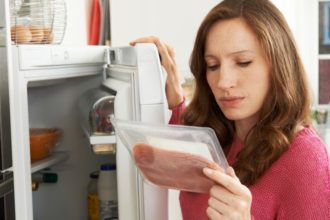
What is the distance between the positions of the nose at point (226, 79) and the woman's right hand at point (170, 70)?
0.30 metres

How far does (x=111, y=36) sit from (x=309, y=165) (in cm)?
121

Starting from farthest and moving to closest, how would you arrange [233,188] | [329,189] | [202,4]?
[202,4]
[329,189]
[233,188]

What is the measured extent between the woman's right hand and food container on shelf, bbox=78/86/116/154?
18 cm

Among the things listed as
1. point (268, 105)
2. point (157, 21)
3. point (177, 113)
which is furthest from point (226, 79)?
point (157, 21)

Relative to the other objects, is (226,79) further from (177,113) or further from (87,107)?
(87,107)

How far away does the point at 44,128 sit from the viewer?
5.72 feet

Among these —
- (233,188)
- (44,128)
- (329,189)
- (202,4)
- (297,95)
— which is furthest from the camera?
(202,4)

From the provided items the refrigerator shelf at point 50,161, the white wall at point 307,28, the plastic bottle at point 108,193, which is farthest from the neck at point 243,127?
the white wall at point 307,28

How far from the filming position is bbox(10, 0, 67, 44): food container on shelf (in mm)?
1309

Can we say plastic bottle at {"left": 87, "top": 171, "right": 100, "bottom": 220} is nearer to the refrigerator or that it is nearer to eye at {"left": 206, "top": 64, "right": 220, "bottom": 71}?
the refrigerator

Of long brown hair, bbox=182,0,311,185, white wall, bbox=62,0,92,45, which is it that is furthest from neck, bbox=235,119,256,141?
white wall, bbox=62,0,92,45

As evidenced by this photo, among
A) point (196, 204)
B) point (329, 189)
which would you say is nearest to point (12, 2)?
point (196, 204)

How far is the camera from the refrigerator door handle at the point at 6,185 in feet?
3.99

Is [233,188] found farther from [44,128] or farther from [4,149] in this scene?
[44,128]
